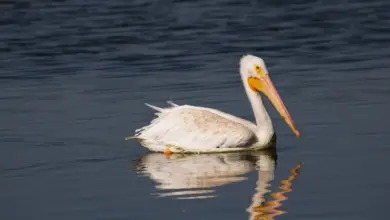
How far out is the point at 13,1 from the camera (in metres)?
Answer: 21.8

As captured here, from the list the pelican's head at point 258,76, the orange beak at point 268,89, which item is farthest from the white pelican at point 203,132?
the pelican's head at point 258,76

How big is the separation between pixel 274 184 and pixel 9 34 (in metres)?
10.6

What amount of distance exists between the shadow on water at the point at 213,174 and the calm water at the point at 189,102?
0.02 m

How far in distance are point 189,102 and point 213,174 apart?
112 inches

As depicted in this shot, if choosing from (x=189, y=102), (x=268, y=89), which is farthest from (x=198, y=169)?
(x=189, y=102)

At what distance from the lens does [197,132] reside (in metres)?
9.98

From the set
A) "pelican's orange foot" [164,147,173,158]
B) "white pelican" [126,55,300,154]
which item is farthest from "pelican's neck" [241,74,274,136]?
"pelican's orange foot" [164,147,173,158]

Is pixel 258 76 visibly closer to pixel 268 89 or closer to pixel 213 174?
pixel 268 89

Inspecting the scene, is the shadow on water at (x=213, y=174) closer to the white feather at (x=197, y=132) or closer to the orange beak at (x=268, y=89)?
the white feather at (x=197, y=132)

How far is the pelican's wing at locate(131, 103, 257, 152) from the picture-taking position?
32.5 ft

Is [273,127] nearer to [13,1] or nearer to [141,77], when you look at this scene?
[141,77]

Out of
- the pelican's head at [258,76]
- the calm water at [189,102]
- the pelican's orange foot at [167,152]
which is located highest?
the pelican's head at [258,76]

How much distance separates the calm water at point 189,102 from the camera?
26.2 ft

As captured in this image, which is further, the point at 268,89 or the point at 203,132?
the point at 268,89
